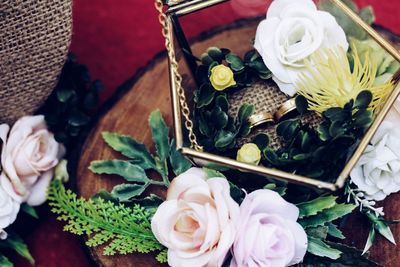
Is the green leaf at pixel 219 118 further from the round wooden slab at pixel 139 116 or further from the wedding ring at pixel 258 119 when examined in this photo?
the round wooden slab at pixel 139 116

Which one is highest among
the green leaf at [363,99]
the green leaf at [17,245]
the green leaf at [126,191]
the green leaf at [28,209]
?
the green leaf at [363,99]

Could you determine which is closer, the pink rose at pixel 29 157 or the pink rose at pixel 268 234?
the pink rose at pixel 268 234

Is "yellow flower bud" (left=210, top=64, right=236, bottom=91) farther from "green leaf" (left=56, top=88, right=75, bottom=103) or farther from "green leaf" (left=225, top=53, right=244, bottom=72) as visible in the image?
"green leaf" (left=56, top=88, right=75, bottom=103)

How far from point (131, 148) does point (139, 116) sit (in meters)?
0.07

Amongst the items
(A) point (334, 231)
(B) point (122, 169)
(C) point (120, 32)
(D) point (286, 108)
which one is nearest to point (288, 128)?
(D) point (286, 108)

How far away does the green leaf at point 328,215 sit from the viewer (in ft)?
2.23

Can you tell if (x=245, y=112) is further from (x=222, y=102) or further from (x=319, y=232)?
(x=319, y=232)

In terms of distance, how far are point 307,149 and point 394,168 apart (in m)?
0.11

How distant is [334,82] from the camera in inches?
26.4

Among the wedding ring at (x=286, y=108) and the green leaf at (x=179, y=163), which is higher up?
the wedding ring at (x=286, y=108)

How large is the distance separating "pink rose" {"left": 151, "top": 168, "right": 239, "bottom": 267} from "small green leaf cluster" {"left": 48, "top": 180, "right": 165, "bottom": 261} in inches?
2.3

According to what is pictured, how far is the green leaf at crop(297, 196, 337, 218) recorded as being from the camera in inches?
26.5

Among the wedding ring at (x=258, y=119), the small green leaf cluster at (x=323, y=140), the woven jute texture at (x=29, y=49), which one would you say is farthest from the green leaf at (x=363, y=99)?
the woven jute texture at (x=29, y=49)

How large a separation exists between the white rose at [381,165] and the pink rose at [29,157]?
417mm
